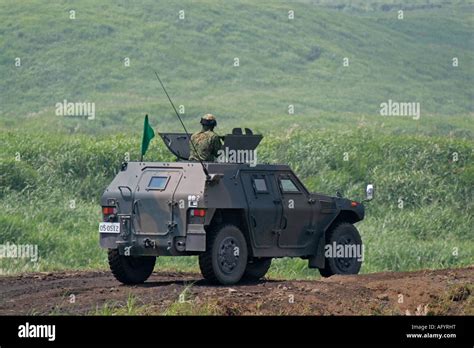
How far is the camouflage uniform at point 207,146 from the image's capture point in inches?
865

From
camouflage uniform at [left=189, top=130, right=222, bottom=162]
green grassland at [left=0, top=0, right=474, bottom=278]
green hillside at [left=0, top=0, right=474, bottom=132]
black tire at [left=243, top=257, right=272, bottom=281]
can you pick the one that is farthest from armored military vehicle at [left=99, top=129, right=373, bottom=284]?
green hillside at [left=0, top=0, right=474, bottom=132]

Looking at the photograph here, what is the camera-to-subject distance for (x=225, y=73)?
7031 cm

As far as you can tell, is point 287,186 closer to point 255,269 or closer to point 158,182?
point 255,269

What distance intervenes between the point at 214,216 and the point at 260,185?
120 cm

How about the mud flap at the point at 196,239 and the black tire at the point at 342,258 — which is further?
the black tire at the point at 342,258

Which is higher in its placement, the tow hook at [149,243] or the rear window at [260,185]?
the rear window at [260,185]

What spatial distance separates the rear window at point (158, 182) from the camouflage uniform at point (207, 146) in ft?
3.07

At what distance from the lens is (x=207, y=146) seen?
22.0m

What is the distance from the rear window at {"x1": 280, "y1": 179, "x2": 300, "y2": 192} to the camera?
22.2 meters

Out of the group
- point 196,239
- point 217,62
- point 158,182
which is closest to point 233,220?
point 196,239

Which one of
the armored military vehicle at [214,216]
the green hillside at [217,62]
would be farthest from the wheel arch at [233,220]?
the green hillside at [217,62]

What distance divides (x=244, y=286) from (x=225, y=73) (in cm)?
4970

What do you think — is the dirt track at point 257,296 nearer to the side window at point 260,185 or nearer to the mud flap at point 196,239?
the mud flap at point 196,239
